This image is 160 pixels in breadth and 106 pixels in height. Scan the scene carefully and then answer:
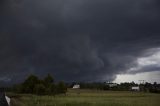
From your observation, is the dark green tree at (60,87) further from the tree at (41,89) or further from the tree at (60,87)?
the tree at (41,89)

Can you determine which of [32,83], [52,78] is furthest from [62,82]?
[32,83]

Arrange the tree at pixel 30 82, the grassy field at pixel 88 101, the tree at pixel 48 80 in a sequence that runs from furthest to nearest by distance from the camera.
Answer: the tree at pixel 30 82, the tree at pixel 48 80, the grassy field at pixel 88 101

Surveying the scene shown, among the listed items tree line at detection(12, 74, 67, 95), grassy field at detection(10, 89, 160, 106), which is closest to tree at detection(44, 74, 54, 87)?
tree line at detection(12, 74, 67, 95)

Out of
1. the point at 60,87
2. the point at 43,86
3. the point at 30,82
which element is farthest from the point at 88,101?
the point at 30,82

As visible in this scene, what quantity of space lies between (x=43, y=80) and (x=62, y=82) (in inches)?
373

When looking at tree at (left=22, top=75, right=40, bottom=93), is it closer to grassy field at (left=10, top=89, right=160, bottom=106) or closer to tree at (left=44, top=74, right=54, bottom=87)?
tree at (left=44, top=74, right=54, bottom=87)

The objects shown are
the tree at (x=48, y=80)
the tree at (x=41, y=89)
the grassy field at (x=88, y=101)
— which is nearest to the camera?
the grassy field at (x=88, y=101)

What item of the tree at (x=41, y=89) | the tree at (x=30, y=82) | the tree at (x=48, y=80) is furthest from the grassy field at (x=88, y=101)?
the tree at (x=30, y=82)

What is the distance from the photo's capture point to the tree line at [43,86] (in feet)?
434

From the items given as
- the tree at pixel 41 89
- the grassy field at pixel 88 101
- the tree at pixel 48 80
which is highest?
the tree at pixel 48 80

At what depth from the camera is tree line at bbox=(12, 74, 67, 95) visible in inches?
5212

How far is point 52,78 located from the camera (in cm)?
14062

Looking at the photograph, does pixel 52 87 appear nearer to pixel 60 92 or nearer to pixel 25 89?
pixel 60 92

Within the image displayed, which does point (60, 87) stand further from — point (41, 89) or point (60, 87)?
point (41, 89)
